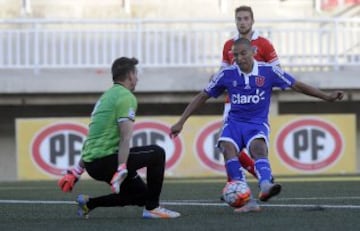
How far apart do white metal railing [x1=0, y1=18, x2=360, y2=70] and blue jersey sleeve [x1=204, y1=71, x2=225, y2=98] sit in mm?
11663

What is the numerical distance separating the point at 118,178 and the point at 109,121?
1.85ft

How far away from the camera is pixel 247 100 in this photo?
9.17 m

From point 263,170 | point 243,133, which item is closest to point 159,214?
point 263,170

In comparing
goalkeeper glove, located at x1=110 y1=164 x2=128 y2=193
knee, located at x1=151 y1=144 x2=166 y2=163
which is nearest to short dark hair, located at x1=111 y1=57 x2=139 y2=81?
knee, located at x1=151 y1=144 x2=166 y2=163

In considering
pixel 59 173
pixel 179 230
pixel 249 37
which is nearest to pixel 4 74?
pixel 59 173

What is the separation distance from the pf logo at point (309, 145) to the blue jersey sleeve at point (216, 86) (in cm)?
1004

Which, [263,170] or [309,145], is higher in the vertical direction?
[263,170]

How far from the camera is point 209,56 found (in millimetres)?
21359

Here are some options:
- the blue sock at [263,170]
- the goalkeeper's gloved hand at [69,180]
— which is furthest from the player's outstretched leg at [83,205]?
the blue sock at [263,170]

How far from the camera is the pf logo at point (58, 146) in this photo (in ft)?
63.7

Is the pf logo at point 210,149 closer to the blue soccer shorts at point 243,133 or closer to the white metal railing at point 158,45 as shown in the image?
the white metal railing at point 158,45

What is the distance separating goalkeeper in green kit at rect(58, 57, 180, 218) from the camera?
8.38m

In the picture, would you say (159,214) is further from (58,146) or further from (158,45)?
(158,45)

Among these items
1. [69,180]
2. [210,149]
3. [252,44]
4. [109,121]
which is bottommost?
[210,149]
